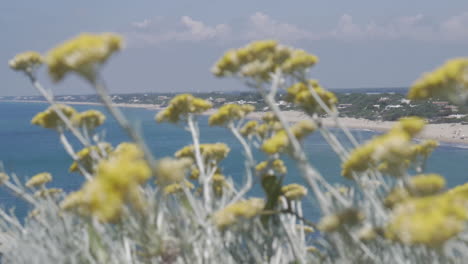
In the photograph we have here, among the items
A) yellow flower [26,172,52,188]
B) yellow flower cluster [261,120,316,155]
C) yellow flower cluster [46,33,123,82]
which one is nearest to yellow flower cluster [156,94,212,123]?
yellow flower [26,172,52,188]

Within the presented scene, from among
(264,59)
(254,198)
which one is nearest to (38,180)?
(254,198)

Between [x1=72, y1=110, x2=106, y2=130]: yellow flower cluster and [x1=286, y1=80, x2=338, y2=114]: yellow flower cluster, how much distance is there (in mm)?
1350

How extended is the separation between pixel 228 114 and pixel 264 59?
106cm

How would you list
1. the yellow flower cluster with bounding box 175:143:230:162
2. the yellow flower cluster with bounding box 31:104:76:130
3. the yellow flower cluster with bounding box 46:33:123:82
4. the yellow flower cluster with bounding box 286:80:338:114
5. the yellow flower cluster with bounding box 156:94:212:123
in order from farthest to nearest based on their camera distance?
the yellow flower cluster with bounding box 175:143:230:162 → the yellow flower cluster with bounding box 156:94:212:123 → the yellow flower cluster with bounding box 31:104:76:130 → the yellow flower cluster with bounding box 286:80:338:114 → the yellow flower cluster with bounding box 46:33:123:82

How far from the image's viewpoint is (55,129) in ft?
10.0

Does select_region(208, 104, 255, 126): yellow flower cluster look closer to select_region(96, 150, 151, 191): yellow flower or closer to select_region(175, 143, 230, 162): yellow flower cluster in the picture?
select_region(175, 143, 230, 162): yellow flower cluster

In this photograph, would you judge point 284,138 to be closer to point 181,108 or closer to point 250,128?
point 181,108

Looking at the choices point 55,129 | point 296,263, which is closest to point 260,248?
point 296,263

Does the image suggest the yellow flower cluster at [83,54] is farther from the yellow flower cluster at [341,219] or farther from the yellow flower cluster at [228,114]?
the yellow flower cluster at [228,114]

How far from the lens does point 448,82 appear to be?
1.61m

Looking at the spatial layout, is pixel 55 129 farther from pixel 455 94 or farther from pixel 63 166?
pixel 63 166

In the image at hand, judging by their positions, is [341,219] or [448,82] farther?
[341,219]

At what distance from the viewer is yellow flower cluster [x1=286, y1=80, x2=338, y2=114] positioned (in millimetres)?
2366

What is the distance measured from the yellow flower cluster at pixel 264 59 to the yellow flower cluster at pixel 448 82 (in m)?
0.68
